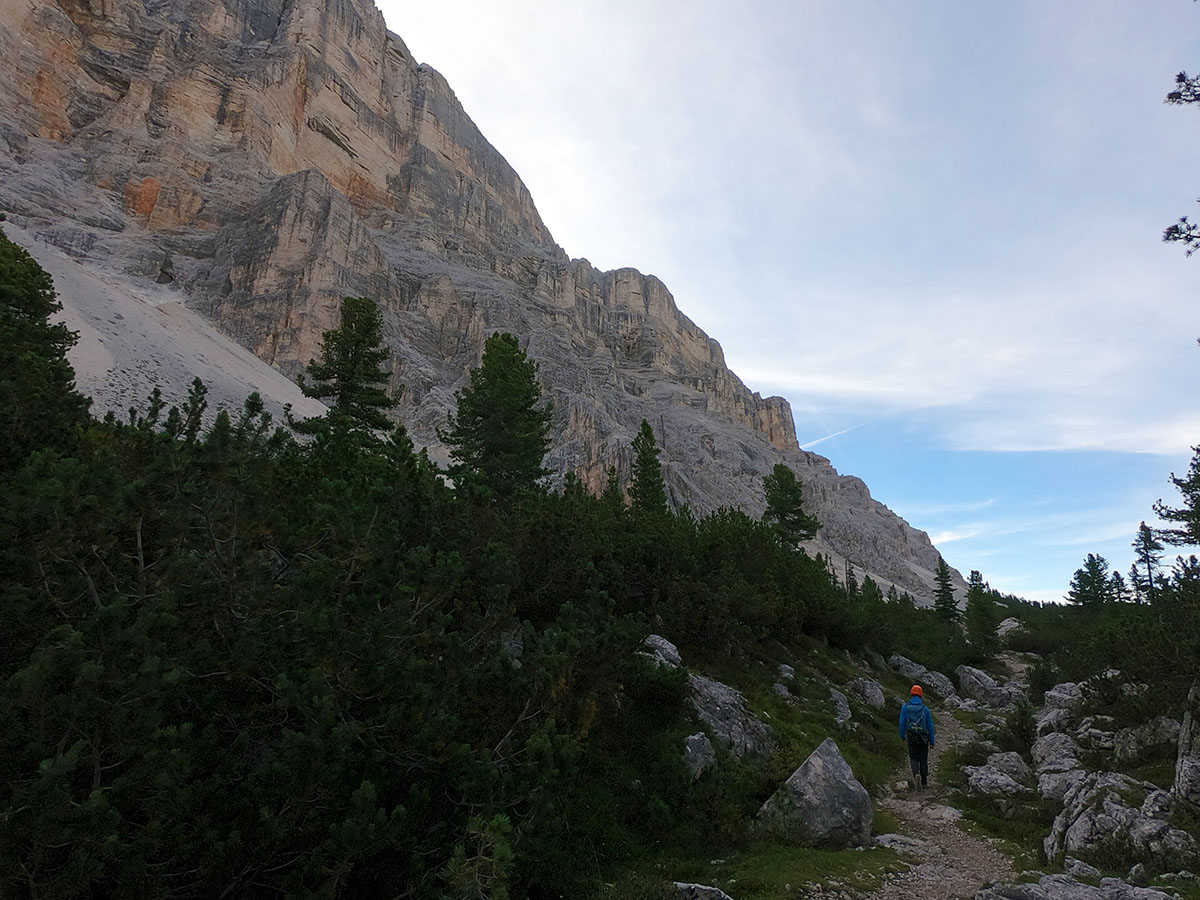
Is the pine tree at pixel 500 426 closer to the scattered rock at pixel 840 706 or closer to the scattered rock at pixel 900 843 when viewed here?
the scattered rock at pixel 840 706

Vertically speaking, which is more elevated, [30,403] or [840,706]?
[30,403]

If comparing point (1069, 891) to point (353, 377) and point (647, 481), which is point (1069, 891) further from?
point (647, 481)

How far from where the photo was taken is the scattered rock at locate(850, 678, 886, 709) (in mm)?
17141

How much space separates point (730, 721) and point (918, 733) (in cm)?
429

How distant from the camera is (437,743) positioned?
4984 mm

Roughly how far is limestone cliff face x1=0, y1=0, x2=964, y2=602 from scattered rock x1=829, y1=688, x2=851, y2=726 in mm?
60710

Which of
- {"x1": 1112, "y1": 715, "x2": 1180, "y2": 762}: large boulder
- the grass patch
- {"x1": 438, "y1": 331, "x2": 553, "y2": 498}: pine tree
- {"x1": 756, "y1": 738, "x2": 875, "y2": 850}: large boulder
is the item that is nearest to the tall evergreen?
the grass patch

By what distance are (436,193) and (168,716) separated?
133283mm

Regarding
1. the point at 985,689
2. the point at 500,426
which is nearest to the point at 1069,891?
the point at 985,689

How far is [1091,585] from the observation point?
51312mm

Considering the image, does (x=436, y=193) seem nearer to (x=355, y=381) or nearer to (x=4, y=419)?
(x=355, y=381)

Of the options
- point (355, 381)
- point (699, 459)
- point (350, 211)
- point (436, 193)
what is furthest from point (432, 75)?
point (355, 381)

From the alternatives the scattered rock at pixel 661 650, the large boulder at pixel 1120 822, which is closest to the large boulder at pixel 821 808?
the large boulder at pixel 1120 822

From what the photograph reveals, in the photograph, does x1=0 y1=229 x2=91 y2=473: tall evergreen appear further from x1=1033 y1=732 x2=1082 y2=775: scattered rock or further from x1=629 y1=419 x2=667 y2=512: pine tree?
x1=629 y1=419 x2=667 y2=512: pine tree
